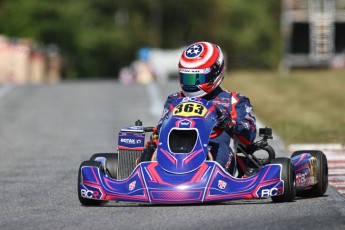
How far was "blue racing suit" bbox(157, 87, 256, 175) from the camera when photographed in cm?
953

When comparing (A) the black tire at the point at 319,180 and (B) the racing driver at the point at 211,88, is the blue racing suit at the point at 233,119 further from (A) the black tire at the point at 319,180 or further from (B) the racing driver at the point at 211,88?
(A) the black tire at the point at 319,180

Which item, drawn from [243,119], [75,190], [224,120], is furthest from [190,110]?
[75,190]

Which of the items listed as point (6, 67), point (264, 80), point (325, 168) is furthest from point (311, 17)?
point (325, 168)

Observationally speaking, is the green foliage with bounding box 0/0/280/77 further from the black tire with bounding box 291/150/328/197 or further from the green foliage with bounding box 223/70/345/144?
the black tire with bounding box 291/150/328/197

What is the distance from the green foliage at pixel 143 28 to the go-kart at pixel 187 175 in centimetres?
6288

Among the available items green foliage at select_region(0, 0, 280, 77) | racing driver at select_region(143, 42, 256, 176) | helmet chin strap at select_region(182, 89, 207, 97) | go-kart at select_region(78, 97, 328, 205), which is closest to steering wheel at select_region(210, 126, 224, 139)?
Answer: go-kart at select_region(78, 97, 328, 205)

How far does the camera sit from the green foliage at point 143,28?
7594 centimetres

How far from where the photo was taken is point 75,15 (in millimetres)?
75875

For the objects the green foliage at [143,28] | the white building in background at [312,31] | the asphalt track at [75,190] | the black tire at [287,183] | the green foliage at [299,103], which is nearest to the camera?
the asphalt track at [75,190]

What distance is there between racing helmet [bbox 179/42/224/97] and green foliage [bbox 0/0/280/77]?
205ft

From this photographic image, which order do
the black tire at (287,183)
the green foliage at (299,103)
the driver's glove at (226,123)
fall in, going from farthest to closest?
the green foliage at (299,103)
the driver's glove at (226,123)
the black tire at (287,183)

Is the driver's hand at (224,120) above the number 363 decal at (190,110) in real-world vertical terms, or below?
below

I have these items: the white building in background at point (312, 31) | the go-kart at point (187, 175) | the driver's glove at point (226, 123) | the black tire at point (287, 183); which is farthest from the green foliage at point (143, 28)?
the black tire at point (287, 183)

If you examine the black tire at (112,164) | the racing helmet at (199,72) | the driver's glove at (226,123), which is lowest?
the black tire at (112,164)
